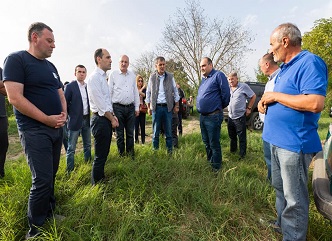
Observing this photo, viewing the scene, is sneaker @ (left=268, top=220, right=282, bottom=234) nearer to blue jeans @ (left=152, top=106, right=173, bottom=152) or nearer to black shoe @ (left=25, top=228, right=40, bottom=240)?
black shoe @ (left=25, top=228, right=40, bottom=240)

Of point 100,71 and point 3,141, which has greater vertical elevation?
point 100,71

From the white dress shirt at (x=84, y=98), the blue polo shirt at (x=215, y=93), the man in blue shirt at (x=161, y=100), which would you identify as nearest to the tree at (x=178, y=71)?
the man in blue shirt at (x=161, y=100)

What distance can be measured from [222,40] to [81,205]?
2022 cm

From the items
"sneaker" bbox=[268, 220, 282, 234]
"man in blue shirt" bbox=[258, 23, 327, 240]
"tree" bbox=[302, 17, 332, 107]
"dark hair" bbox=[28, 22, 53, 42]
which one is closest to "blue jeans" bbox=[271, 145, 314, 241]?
"man in blue shirt" bbox=[258, 23, 327, 240]

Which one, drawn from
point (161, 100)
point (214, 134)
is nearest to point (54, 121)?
point (214, 134)

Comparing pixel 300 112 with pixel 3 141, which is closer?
pixel 300 112

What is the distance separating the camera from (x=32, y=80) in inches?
78.3

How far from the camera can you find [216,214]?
2.28 metres

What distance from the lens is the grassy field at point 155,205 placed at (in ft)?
6.66

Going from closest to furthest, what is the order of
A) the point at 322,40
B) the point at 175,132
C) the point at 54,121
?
the point at 54,121 < the point at 175,132 < the point at 322,40

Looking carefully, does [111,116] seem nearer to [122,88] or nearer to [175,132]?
[122,88]

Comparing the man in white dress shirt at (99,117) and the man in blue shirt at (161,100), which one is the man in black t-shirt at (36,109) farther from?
the man in blue shirt at (161,100)

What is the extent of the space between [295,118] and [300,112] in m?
0.06

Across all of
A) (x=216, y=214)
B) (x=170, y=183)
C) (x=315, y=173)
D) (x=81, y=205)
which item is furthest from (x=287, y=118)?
(x=81, y=205)
